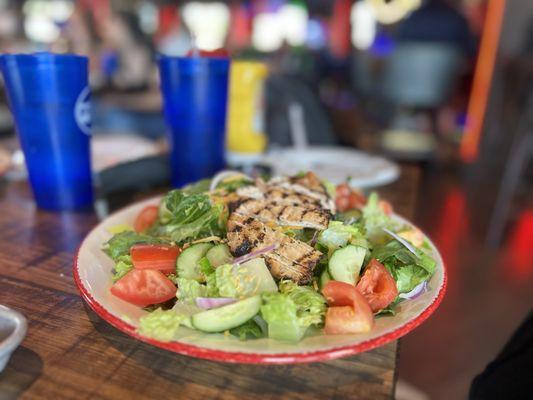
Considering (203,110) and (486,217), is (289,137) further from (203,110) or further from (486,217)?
(486,217)

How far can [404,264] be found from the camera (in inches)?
35.1

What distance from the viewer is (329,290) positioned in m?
0.77

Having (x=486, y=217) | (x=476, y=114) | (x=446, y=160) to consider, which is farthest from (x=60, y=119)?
(x=446, y=160)

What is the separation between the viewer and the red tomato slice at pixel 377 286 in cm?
78

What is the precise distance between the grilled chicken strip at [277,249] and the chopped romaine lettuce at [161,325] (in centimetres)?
21

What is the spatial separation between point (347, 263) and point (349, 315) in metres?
0.14

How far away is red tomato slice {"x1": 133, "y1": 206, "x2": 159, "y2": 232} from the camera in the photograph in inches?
45.2

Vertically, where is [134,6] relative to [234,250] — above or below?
above

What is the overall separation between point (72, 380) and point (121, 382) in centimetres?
8

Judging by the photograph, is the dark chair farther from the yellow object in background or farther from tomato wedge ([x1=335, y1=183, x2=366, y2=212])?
tomato wedge ([x1=335, y1=183, x2=366, y2=212])

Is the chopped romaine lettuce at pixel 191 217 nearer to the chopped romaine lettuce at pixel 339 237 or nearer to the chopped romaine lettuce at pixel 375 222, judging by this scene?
the chopped romaine lettuce at pixel 339 237

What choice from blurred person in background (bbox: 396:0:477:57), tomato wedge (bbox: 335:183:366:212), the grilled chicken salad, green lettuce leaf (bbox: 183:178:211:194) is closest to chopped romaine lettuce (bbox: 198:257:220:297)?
Answer: the grilled chicken salad

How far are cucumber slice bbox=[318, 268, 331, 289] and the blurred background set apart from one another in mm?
966

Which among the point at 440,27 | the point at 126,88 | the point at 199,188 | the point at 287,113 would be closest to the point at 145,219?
the point at 199,188
